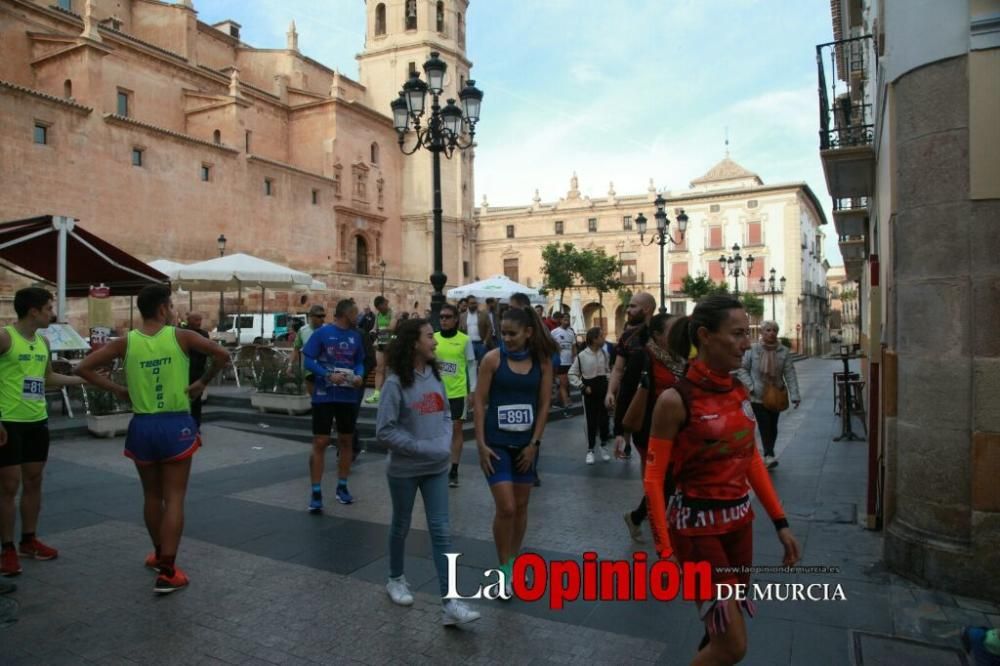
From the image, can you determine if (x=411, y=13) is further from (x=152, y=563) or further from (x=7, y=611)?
(x=7, y=611)

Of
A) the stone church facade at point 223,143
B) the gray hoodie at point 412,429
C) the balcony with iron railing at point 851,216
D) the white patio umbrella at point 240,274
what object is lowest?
the gray hoodie at point 412,429

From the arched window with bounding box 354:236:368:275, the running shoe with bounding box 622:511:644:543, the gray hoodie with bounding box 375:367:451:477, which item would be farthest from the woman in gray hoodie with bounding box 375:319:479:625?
the arched window with bounding box 354:236:368:275

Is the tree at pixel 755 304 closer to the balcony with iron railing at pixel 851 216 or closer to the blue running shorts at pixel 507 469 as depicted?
the balcony with iron railing at pixel 851 216

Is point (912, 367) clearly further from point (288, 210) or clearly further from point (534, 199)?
point (534, 199)

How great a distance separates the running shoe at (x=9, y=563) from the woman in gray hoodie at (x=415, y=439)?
2.72 meters

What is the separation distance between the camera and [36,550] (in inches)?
192

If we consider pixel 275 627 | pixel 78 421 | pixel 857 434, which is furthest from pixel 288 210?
pixel 275 627

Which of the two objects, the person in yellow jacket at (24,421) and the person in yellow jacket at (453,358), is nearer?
the person in yellow jacket at (24,421)

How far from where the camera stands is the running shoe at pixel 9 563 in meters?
4.55

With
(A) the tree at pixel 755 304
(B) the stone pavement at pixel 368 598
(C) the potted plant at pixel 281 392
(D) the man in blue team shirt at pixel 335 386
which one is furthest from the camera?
(A) the tree at pixel 755 304

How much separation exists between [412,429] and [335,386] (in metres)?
2.60

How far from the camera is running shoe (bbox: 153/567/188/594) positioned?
14.0 feet

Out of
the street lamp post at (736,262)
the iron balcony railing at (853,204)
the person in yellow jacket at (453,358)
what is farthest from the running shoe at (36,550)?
the street lamp post at (736,262)

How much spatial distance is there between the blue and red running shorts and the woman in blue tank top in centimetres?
198
